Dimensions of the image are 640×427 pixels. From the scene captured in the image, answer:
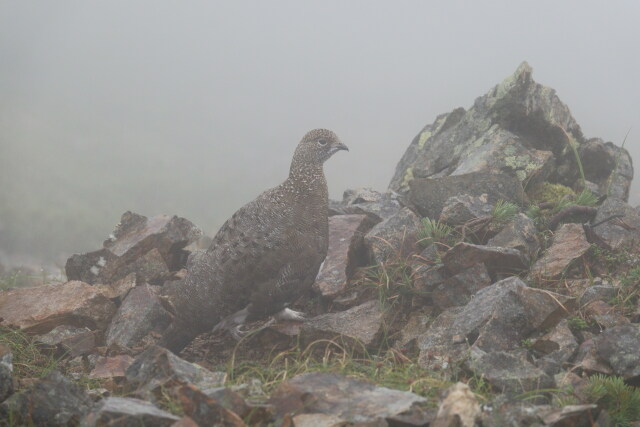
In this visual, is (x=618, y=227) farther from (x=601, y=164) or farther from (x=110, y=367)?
(x=110, y=367)

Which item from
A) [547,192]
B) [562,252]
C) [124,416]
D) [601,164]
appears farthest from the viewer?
[601,164]

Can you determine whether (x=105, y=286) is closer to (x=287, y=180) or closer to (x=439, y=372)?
(x=287, y=180)

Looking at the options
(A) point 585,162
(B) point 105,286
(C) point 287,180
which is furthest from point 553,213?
(B) point 105,286

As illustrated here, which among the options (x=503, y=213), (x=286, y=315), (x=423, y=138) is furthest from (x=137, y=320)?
(x=423, y=138)

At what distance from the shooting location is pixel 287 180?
23.3 feet

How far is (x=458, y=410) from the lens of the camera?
12.0ft

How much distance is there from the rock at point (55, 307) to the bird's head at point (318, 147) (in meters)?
3.21

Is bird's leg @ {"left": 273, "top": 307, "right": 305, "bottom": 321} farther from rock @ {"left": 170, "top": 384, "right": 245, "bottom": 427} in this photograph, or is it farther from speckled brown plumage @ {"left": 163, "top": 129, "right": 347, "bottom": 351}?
rock @ {"left": 170, "top": 384, "right": 245, "bottom": 427}

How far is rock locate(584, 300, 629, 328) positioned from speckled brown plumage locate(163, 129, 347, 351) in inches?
107

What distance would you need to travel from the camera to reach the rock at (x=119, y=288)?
8484mm

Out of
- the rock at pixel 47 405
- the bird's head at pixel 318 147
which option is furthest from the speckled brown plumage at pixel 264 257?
the rock at pixel 47 405

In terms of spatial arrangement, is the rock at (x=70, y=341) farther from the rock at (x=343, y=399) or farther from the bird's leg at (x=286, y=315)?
the rock at (x=343, y=399)

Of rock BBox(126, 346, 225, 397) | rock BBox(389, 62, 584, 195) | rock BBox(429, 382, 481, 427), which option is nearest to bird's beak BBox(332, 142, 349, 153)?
rock BBox(389, 62, 584, 195)

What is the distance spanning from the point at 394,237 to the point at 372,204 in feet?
5.18
